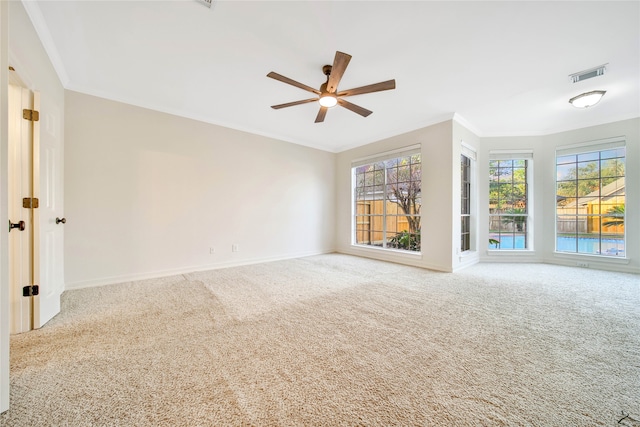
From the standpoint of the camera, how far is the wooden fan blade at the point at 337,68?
78.2 inches

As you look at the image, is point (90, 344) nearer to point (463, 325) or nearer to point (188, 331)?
point (188, 331)

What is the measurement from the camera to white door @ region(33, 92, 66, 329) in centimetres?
208

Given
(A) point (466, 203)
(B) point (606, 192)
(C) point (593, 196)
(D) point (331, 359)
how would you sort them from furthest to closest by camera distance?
(A) point (466, 203)
(C) point (593, 196)
(B) point (606, 192)
(D) point (331, 359)

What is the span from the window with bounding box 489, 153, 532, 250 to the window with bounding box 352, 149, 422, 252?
1682 millimetres

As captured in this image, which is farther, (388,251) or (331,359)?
(388,251)

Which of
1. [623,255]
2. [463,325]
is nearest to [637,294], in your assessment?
[623,255]

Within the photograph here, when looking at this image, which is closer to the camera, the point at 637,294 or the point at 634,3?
the point at 634,3

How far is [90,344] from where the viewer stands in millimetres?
1837

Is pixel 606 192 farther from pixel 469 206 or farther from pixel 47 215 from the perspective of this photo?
Answer: pixel 47 215

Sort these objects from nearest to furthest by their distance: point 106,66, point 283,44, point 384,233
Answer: point 283,44 < point 106,66 < point 384,233

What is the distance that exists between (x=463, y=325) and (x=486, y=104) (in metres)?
3.29

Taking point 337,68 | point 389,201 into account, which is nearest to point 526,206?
point 389,201

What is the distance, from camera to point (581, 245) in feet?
14.8

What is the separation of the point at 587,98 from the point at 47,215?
6507mm
